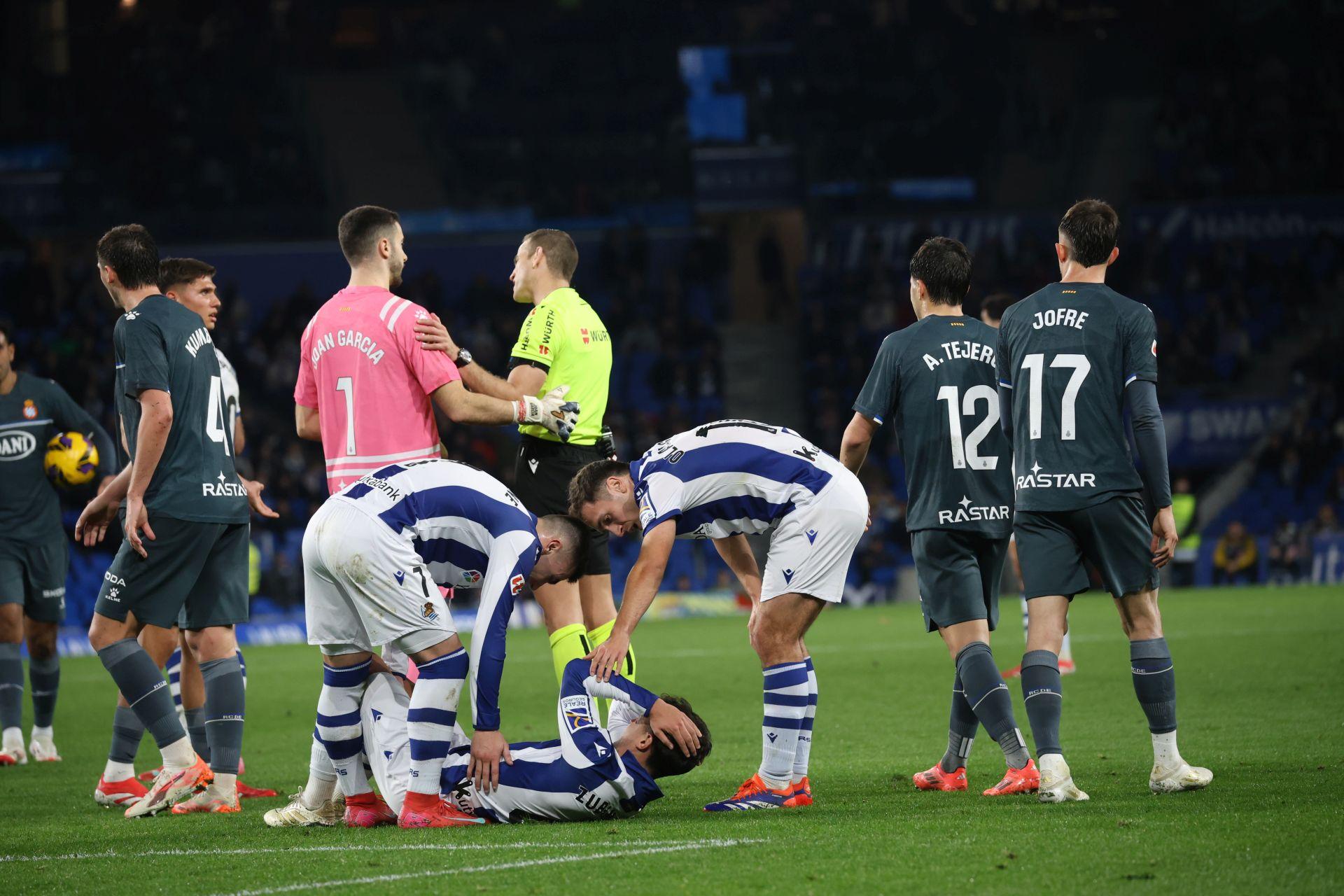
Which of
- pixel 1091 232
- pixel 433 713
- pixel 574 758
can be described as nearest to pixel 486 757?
pixel 433 713

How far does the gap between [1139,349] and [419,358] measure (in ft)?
10.5

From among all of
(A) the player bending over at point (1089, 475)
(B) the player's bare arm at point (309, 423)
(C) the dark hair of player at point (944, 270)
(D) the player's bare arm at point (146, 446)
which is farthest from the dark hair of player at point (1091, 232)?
(D) the player's bare arm at point (146, 446)

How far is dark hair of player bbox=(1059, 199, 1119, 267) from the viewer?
252 inches

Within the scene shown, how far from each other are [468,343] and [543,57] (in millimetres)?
9830

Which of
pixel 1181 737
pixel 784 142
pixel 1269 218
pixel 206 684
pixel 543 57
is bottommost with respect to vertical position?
pixel 1181 737

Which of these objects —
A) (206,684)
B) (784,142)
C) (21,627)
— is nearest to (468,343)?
(784,142)

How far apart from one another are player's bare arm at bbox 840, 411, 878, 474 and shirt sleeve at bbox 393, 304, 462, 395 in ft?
6.04

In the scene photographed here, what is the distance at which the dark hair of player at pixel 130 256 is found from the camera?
7.09 m

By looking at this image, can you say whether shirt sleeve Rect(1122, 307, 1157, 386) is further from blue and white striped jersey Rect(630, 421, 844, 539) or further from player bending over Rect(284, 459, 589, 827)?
player bending over Rect(284, 459, 589, 827)

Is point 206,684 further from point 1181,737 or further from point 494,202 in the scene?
point 494,202

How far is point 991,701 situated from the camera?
20.8 feet

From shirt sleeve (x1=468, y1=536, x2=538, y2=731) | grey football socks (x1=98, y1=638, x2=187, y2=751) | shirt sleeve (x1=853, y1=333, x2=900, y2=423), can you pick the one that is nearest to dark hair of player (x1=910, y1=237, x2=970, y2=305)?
shirt sleeve (x1=853, y1=333, x2=900, y2=423)

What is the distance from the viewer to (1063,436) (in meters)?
6.32

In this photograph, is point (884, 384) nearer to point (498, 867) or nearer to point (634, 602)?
point (634, 602)
